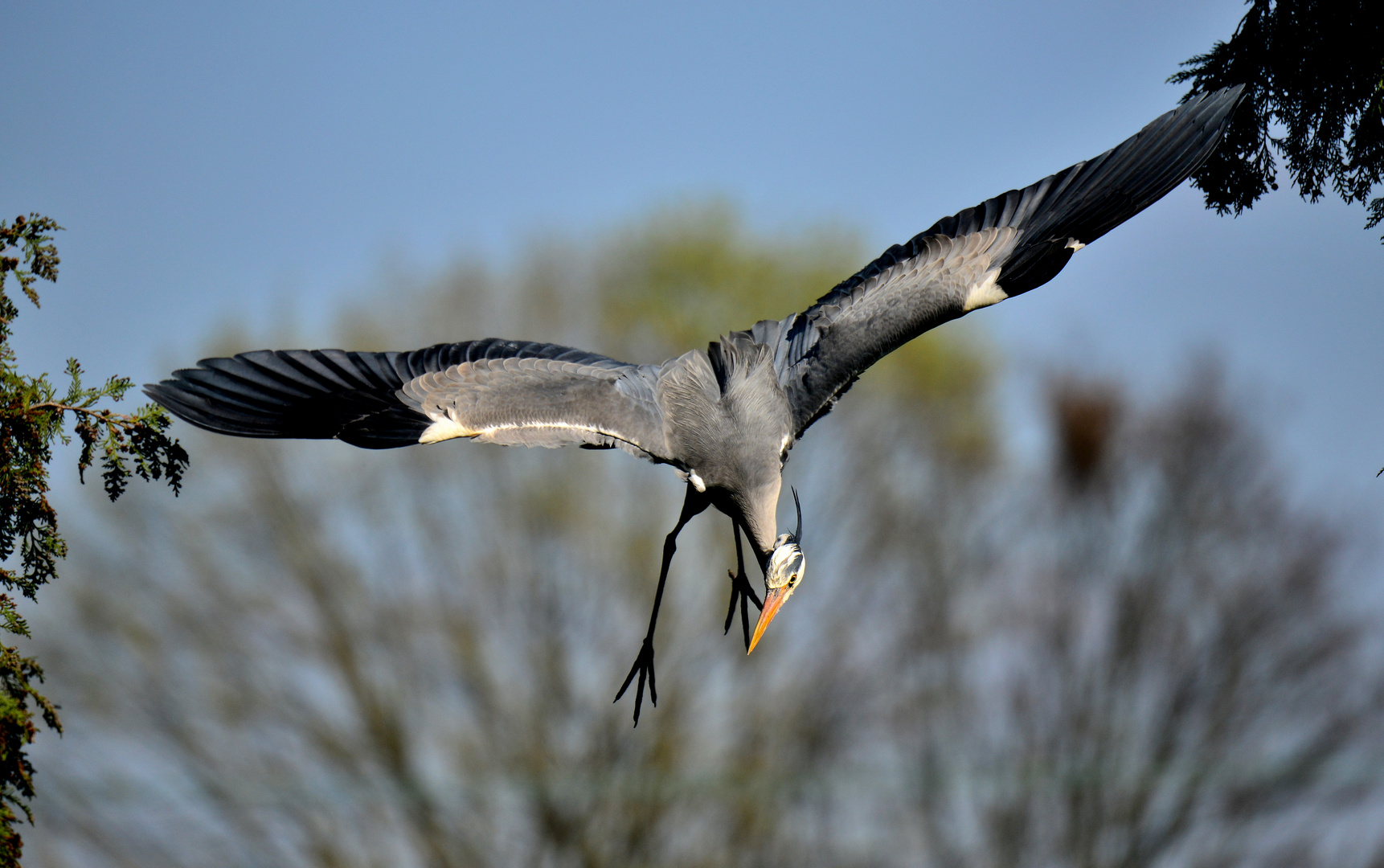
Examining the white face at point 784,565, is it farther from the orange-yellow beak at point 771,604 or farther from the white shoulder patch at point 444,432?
the white shoulder patch at point 444,432

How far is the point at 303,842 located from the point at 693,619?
514 cm

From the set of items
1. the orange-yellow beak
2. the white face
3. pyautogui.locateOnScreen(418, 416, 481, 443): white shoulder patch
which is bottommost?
the orange-yellow beak

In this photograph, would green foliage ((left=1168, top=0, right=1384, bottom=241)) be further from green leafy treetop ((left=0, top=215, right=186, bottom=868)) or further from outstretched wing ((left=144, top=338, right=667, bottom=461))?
green leafy treetop ((left=0, top=215, right=186, bottom=868))

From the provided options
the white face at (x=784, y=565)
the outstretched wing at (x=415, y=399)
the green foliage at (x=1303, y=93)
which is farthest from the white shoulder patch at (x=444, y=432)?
the green foliage at (x=1303, y=93)

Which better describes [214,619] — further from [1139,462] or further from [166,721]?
[1139,462]

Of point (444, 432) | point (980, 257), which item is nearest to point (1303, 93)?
point (980, 257)

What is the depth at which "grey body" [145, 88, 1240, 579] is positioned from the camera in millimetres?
3980

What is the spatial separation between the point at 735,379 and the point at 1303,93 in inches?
84.9

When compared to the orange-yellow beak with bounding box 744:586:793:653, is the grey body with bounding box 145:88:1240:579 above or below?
above

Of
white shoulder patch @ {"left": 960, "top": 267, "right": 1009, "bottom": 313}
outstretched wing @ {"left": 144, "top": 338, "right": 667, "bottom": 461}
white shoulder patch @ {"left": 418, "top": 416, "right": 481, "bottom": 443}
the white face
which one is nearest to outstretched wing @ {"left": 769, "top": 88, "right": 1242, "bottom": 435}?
white shoulder patch @ {"left": 960, "top": 267, "right": 1009, "bottom": 313}

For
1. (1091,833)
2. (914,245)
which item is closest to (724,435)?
(914,245)

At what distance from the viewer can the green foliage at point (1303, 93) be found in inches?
148

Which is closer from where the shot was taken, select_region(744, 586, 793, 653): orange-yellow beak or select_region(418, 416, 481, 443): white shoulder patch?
select_region(744, 586, 793, 653): orange-yellow beak

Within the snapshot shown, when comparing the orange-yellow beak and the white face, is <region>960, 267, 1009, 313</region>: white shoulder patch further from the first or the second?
the orange-yellow beak
